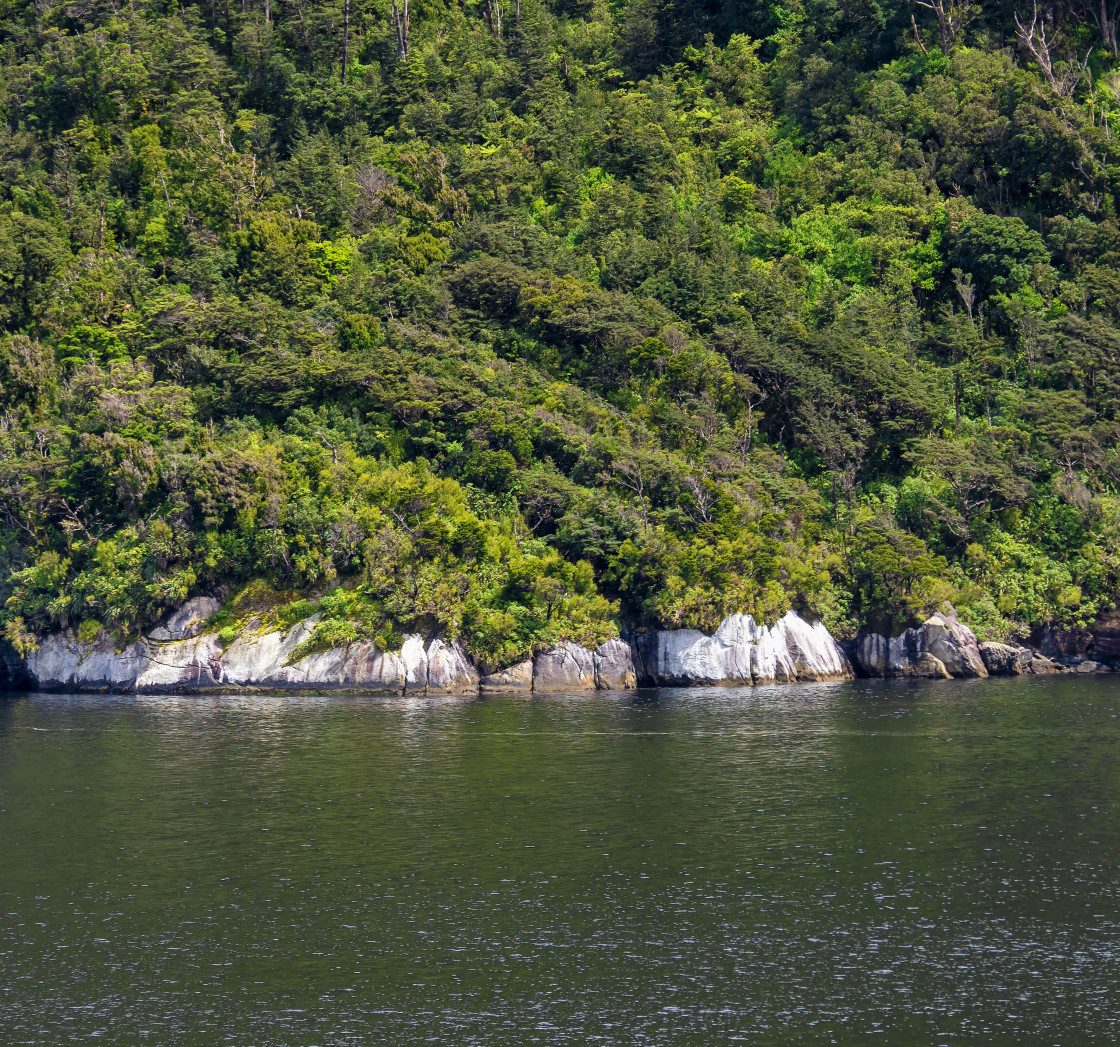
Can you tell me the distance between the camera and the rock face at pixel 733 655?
74250 mm

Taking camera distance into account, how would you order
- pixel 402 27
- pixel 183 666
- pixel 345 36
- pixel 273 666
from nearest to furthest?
pixel 273 666
pixel 183 666
pixel 402 27
pixel 345 36

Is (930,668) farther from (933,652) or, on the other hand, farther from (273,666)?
(273,666)

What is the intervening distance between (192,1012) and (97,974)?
A: 3.82m

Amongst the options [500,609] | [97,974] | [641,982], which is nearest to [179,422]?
[500,609]

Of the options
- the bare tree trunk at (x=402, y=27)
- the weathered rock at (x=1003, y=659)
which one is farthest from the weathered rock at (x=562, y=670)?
the bare tree trunk at (x=402, y=27)

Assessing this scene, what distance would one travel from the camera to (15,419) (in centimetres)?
8588

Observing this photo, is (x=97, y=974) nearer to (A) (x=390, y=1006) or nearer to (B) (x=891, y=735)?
(A) (x=390, y=1006)

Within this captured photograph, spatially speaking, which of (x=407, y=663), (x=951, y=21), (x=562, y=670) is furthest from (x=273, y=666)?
(x=951, y=21)

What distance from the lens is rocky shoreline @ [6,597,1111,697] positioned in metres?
72.6

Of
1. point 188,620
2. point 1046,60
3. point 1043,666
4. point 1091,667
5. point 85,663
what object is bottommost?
point 1091,667

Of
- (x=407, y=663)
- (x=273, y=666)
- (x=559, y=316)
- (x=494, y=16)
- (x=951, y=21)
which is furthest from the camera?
(x=494, y=16)

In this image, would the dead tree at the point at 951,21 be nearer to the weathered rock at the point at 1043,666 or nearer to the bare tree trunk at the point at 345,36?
the bare tree trunk at the point at 345,36

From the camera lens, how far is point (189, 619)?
75812mm

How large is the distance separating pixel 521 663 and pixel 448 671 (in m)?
4.67
